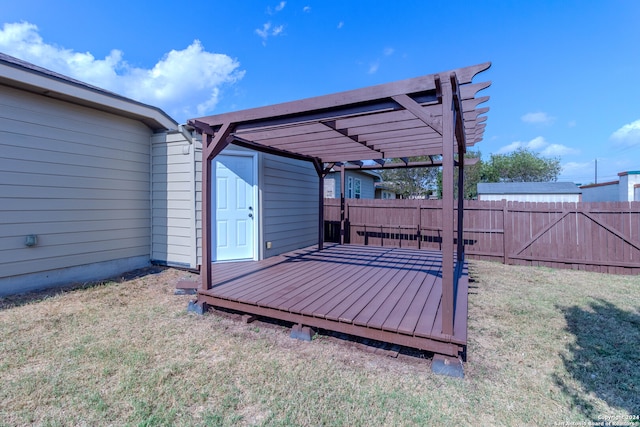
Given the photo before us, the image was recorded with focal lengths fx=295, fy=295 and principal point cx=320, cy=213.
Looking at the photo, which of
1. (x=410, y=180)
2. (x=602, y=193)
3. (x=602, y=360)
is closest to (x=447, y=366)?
(x=602, y=360)

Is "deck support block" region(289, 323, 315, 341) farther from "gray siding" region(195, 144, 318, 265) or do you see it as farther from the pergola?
"gray siding" region(195, 144, 318, 265)

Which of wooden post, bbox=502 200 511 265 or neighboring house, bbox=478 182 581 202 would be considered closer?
wooden post, bbox=502 200 511 265

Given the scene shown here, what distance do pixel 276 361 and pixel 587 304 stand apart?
4259 millimetres

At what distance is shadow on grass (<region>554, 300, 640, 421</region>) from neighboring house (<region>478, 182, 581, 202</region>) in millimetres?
13138

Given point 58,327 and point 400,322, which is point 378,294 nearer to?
point 400,322

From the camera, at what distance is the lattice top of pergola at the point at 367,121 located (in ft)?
8.25

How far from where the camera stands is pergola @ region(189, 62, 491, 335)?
2.44 meters

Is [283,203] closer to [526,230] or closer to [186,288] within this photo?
[186,288]

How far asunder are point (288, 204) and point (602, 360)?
5.42 meters

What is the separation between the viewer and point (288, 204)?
22.0 feet

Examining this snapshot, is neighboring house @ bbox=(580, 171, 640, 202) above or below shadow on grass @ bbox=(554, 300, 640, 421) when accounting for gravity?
above

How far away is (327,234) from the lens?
8812 mm

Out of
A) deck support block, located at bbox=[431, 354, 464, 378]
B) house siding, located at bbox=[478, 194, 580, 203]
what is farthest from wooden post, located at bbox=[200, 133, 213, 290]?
house siding, located at bbox=[478, 194, 580, 203]

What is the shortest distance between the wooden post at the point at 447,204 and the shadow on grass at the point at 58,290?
16.5 ft
